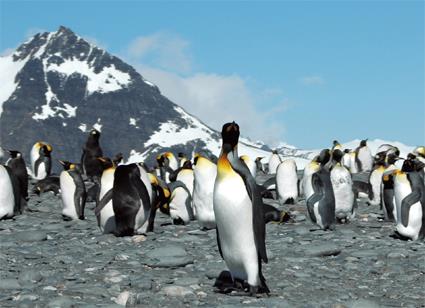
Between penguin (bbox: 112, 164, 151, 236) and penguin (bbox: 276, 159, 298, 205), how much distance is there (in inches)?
254

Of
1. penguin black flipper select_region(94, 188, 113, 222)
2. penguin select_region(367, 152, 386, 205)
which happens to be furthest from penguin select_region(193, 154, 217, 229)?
penguin select_region(367, 152, 386, 205)

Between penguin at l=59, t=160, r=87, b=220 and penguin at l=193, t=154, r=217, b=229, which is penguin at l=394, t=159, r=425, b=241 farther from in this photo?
penguin at l=59, t=160, r=87, b=220

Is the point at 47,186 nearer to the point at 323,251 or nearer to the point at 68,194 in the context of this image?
the point at 68,194

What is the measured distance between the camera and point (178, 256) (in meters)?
7.02

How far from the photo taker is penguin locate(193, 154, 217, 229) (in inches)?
378

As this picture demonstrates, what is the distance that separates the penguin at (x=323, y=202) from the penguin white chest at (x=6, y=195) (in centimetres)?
445

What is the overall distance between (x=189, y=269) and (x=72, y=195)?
4.95 m

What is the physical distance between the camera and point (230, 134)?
5.48 meters

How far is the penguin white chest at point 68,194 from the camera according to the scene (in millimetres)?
11188

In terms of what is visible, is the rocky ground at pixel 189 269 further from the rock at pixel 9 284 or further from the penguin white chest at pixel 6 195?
the penguin white chest at pixel 6 195

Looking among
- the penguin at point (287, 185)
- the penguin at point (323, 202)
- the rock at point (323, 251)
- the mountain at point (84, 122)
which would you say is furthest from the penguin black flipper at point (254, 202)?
the mountain at point (84, 122)

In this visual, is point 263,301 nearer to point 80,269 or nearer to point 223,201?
point 223,201

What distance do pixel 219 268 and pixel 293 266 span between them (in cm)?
81

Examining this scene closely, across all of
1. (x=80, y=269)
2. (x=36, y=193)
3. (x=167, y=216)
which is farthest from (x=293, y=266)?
(x=36, y=193)
